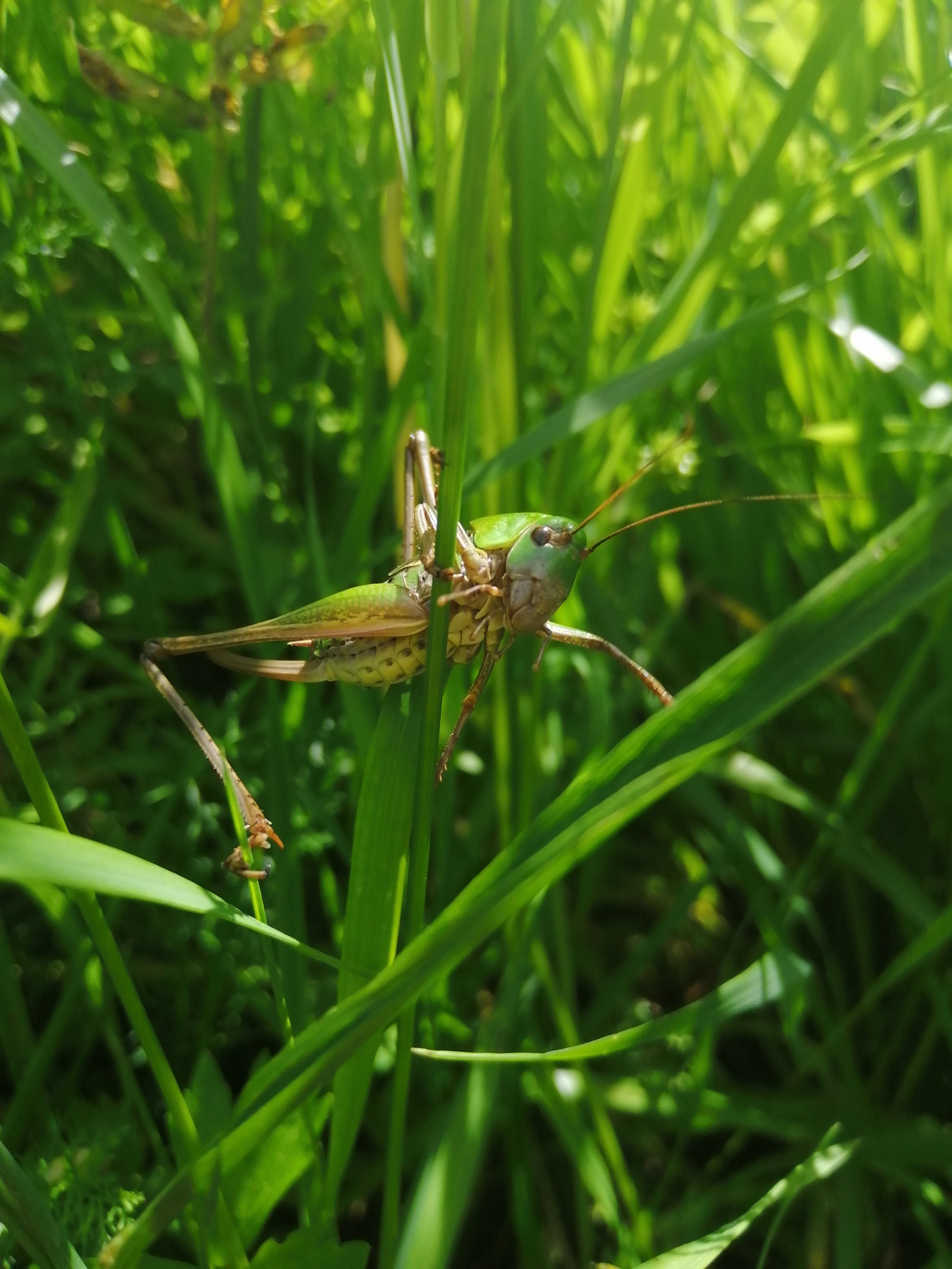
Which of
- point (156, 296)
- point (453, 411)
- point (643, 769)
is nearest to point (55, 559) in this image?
point (156, 296)

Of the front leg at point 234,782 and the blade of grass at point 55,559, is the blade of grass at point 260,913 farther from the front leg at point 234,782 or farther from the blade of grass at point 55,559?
the blade of grass at point 55,559

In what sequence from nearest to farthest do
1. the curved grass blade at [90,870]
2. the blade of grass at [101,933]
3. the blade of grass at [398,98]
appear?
1. the curved grass blade at [90,870]
2. the blade of grass at [101,933]
3. the blade of grass at [398,98]

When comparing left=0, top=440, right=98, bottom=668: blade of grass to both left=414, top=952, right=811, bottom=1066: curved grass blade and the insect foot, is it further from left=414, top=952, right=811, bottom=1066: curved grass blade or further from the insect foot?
left=414, top=952, right=811, bottom=1066: curved grass blade

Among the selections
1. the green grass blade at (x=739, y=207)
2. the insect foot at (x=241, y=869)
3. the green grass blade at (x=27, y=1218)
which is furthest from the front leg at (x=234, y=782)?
the green grass blade at (x=739, y=207)

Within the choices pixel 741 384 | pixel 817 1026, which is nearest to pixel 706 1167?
pixel 817 1026

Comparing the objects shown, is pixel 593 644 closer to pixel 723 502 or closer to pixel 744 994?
pixel 723 502

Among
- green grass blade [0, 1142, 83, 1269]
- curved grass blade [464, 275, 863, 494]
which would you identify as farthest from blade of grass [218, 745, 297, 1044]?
curved grass blade [464, 275, 863, 494]
